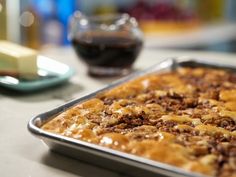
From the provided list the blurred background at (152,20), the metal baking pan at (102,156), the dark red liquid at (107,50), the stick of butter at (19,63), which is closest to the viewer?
the metal baking pan at (102,156)

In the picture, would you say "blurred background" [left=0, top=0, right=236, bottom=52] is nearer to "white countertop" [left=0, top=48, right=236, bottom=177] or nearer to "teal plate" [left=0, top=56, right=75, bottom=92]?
"teal plate" [left=0, top=56, right=75, bottom=92]

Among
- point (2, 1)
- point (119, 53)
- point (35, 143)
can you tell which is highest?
point (2, 1)

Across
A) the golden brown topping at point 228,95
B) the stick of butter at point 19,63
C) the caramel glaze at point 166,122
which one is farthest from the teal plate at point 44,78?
the golden brown topping at point 228,95

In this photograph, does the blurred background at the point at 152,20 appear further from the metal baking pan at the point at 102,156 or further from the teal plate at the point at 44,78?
the metal baking pan at the point at 102,156

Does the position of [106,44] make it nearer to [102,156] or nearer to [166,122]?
[166,122]

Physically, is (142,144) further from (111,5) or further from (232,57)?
(111,5)

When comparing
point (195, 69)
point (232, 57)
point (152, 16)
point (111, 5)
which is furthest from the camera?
point (111, 5)

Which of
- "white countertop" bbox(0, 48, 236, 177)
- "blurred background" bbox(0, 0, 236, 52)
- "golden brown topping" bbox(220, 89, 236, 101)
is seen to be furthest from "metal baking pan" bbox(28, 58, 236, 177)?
"blurred background" bbox(0, 0, 236, 52)

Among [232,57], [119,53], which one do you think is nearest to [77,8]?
[232,57]
